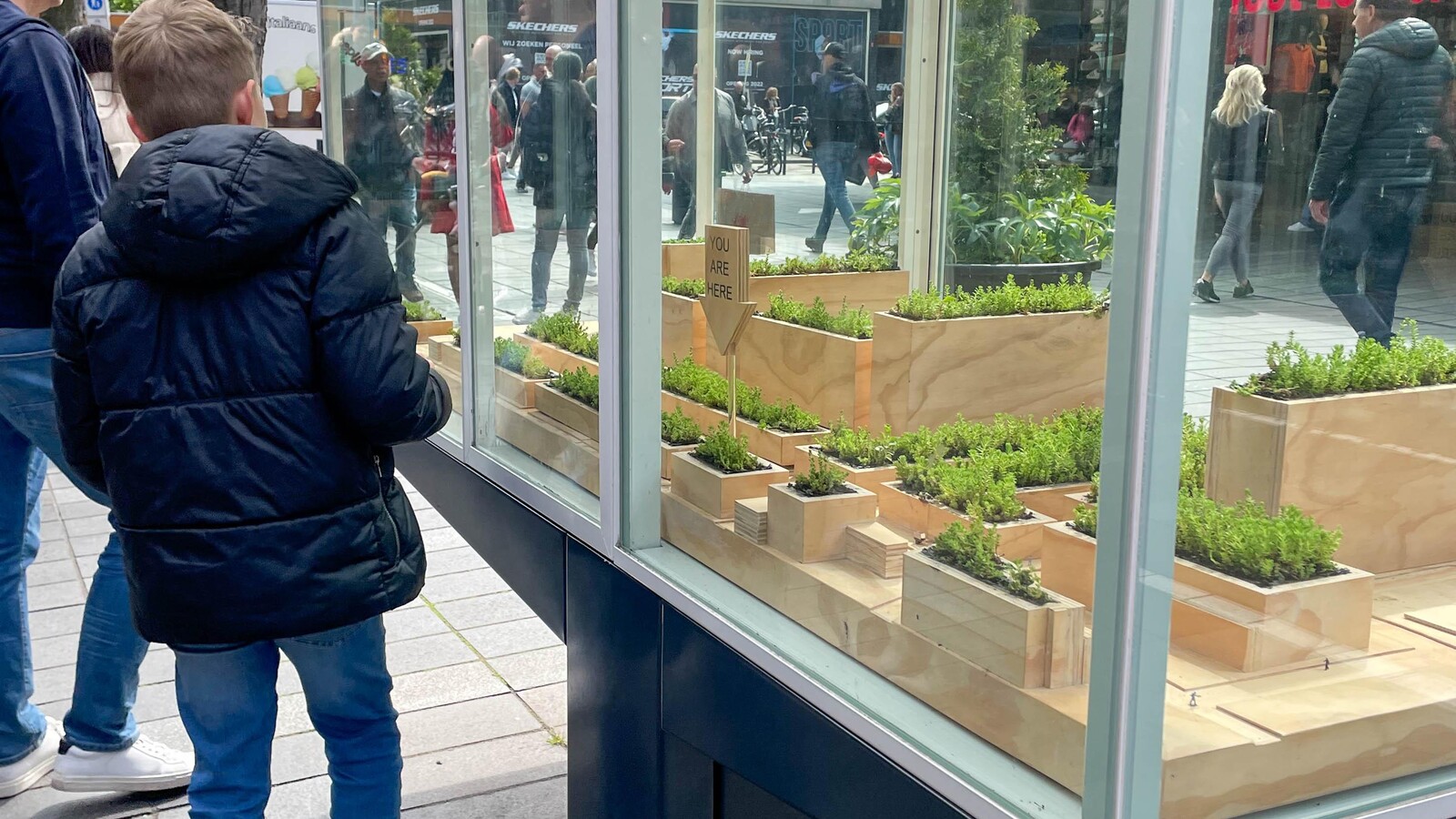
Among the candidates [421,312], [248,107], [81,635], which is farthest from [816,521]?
[421,312]

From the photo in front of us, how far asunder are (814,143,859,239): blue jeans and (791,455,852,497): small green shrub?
0.83 meters

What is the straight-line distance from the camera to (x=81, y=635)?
10.8 feet

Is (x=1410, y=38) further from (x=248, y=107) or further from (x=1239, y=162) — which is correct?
(x=248, y=107)

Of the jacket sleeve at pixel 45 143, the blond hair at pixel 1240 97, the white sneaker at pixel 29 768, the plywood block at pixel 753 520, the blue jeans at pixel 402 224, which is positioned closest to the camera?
the blond hair at pixel 1240 97

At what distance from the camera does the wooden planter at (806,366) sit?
2.82 m

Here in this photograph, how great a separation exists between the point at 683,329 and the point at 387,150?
7.63ft

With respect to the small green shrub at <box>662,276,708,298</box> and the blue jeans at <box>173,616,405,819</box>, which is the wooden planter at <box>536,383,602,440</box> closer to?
the small green shrub at <box>662,276,708,298</box>

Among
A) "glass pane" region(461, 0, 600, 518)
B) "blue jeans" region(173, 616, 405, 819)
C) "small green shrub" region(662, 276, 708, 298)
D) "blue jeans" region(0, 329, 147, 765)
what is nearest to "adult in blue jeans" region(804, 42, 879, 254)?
"small green shrub" region(662, 276, 708, 298)

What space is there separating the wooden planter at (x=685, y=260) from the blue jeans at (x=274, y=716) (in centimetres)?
89

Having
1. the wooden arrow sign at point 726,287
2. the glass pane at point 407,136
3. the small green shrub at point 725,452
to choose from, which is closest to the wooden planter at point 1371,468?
the small green shrub at point 725,452

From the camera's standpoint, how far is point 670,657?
2.53 metres

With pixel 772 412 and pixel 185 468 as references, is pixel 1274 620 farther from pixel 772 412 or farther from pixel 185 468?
pixel 185 468

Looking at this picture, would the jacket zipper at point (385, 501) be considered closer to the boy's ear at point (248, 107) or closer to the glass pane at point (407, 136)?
the boy's ear at point (248, 107)

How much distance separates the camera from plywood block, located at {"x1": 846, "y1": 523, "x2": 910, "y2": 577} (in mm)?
2070
